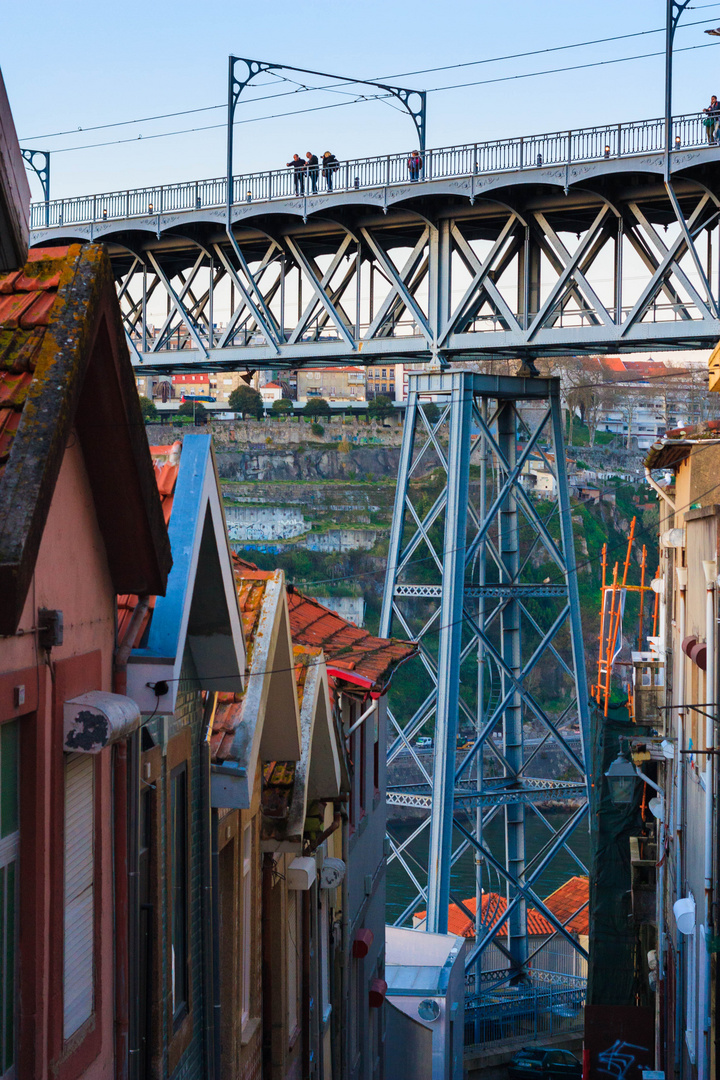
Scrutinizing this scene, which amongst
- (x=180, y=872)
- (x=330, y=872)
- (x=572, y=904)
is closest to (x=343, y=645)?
(x=330, y=872)

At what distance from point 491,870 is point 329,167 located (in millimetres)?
33749

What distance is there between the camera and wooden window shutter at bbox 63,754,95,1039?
4.33 m

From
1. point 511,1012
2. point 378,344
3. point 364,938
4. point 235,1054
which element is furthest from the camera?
point 511,1012

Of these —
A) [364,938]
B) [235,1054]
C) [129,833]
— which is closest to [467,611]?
[364,938]

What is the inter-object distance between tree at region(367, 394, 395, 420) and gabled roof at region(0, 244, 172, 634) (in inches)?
3248

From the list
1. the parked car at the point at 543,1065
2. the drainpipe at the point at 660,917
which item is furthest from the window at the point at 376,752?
the parked car at the point at 543,1065

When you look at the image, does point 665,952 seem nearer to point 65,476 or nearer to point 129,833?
point 129,833

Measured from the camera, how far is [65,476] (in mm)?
4297

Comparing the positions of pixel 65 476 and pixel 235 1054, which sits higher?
pixel 65 476

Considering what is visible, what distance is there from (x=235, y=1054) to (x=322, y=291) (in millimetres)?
13420

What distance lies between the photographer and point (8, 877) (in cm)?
388

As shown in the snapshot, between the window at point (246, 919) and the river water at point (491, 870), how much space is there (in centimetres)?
3692

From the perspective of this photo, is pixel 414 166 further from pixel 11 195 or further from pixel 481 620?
pixel 11 195

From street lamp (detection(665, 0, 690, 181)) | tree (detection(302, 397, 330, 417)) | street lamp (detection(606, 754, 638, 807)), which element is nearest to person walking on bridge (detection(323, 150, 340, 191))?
street lamp (detection(665, 0, 690, 181))
